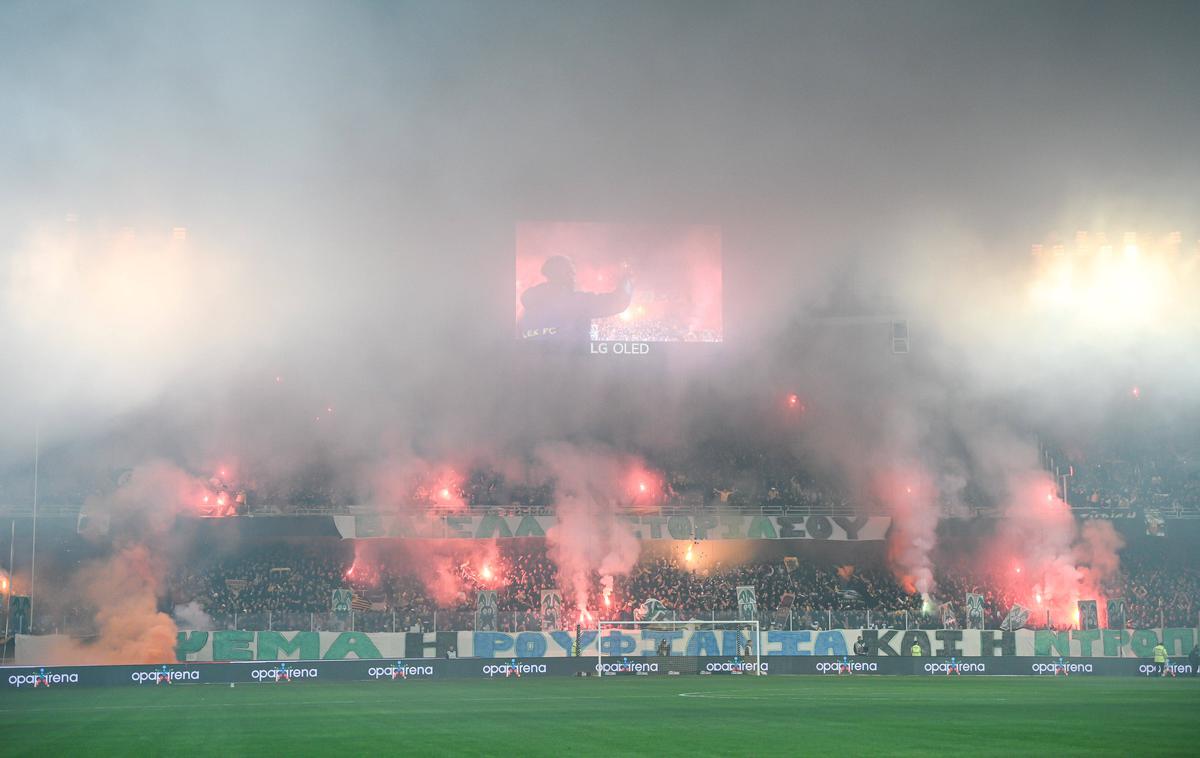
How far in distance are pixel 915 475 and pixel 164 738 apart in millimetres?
41155

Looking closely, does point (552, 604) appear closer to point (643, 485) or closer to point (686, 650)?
point (686, 650)

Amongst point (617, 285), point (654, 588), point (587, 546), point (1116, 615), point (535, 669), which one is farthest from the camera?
point (617, 285)

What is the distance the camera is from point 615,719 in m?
24.3

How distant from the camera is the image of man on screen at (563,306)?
56.5 metres

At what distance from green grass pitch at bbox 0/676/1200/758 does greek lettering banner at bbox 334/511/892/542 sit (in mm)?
15255

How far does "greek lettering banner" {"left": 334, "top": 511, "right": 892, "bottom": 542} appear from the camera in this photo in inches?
2057

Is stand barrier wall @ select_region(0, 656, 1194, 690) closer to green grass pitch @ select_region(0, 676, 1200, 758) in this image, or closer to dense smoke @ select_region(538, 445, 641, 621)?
green grass pitch @ select_region(0, 676, 1200, 758)

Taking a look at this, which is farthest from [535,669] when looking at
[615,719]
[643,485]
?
[615,719]

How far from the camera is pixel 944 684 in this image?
120 feet

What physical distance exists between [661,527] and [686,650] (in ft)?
30.7

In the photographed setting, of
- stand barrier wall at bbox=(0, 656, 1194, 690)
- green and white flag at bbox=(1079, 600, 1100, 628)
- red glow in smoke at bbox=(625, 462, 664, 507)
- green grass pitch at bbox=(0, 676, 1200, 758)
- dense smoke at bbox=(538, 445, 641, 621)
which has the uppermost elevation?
red glow in smoke at bbox=(625, 462, 664, 507)

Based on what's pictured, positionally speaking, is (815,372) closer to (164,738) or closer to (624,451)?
(624,451)

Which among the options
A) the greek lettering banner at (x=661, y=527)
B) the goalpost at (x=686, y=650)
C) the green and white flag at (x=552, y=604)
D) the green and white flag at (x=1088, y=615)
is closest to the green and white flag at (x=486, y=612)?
the green and white flag at (x=552, y=604)

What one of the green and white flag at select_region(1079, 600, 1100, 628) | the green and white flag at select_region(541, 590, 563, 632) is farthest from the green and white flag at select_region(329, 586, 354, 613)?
the green and white flag at select_region(1079, 600, 1100, 628)
